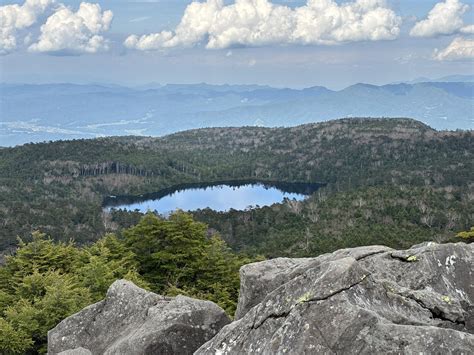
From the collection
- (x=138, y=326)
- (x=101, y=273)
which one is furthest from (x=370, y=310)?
(x=101, y=273)

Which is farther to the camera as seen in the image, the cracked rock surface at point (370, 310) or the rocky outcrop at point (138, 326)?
the rocky outcrop at point (138, 326)

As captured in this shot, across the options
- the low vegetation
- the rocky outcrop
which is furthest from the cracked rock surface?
the low vegetation

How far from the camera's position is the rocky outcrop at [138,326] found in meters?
15.9

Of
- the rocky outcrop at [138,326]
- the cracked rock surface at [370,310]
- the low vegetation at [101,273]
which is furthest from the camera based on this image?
the low vegetation at [101,273]

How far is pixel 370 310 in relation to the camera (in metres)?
11.2

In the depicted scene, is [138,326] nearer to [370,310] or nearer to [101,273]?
[370,310]

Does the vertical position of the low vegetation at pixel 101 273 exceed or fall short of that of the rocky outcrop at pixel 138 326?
it falls short

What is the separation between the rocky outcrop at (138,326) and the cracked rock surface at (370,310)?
11.2 feet

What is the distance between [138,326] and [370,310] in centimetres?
954

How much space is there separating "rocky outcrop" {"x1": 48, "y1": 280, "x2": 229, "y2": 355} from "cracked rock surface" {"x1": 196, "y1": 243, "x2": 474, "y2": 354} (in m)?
3.40

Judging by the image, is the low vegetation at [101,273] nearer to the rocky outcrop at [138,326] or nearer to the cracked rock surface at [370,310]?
the rocky outcrop at [138,326]

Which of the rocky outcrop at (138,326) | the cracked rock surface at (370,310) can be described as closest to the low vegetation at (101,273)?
the rocky outcrop at (138,326)

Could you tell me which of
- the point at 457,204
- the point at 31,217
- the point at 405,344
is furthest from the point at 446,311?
the point at 31,217

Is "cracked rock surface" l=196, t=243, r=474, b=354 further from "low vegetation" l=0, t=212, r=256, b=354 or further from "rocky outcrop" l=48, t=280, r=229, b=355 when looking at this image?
"low vegetation" l=0, t=212, r=256, b=354
